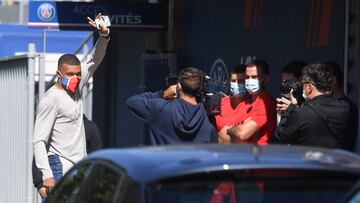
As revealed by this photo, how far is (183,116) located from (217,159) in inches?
140

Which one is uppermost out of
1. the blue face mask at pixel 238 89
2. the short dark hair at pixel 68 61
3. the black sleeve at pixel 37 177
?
the short dark hair at pixel 68 61

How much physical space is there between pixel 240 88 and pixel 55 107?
1588mm

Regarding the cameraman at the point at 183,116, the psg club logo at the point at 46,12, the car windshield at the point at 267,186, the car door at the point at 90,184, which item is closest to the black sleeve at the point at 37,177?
the cameraman at the point at 183,116

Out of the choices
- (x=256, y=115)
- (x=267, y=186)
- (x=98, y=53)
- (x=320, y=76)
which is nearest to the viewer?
(x=267, y=186)

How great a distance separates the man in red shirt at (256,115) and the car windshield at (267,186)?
11.1 ft

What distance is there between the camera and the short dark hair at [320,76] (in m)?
7.69

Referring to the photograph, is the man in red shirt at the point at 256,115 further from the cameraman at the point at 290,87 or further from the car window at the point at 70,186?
the car window at the point at 70,186

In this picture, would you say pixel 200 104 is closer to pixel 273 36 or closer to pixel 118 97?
pixel 273 36

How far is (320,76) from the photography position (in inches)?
303

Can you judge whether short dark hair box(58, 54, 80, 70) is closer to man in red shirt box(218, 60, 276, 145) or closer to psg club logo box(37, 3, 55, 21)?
man in red shirt box(218, 60, 276, 145)

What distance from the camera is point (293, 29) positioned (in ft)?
33.5

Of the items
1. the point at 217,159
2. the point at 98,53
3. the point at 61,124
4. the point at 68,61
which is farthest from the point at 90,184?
the point at 98,53

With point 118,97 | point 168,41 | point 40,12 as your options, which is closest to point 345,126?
point 168,41

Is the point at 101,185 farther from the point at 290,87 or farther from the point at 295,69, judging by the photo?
the point at 295,69
